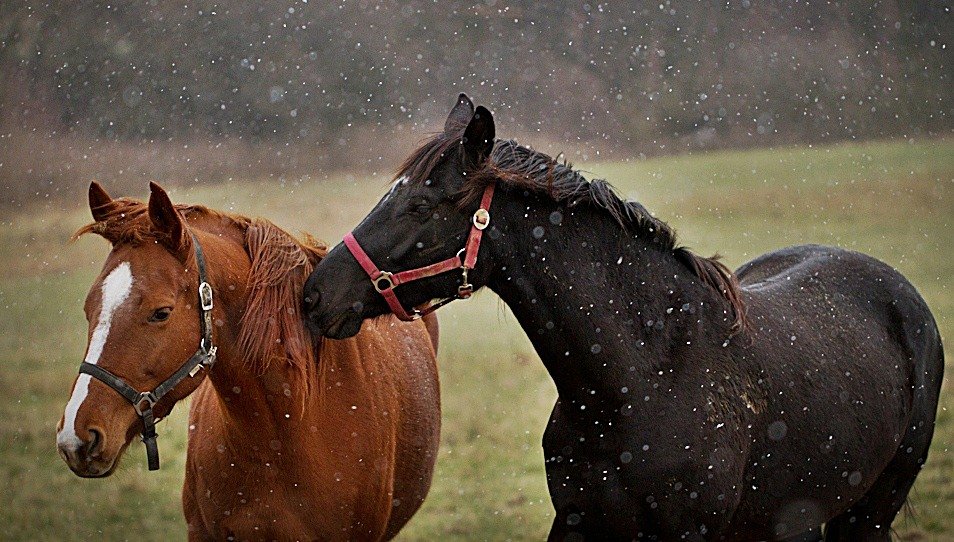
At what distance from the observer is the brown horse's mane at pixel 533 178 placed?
9.07 feet

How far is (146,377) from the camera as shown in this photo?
260cm

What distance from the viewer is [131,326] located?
2.56m

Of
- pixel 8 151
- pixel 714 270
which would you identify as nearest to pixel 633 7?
pixel 8 151

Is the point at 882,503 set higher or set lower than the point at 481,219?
lower

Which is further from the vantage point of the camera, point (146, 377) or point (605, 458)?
point (605, 458)

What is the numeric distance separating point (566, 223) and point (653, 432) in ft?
2.22

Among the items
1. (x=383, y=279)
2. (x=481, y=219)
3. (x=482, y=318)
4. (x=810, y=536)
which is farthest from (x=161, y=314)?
(x=482, y=318)

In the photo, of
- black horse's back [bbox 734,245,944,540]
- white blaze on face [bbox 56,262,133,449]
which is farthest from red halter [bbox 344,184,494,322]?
black horse's back [bbox 734,245,944,540]

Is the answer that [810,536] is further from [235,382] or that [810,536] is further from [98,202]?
[98,202]

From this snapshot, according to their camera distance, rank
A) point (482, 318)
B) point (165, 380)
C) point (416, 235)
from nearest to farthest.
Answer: point (165, 380)
point (416, 235)
point (482, 318)

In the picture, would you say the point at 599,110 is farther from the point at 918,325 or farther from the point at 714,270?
the point at 714,270

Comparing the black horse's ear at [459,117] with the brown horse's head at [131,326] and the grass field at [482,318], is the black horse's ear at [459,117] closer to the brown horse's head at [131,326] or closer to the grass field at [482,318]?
the brown horse's head at [131,326]

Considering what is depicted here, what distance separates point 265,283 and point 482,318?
212 inches

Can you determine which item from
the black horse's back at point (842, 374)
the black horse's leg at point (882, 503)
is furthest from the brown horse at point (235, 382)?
the black horse's leg at point (882, 503)
